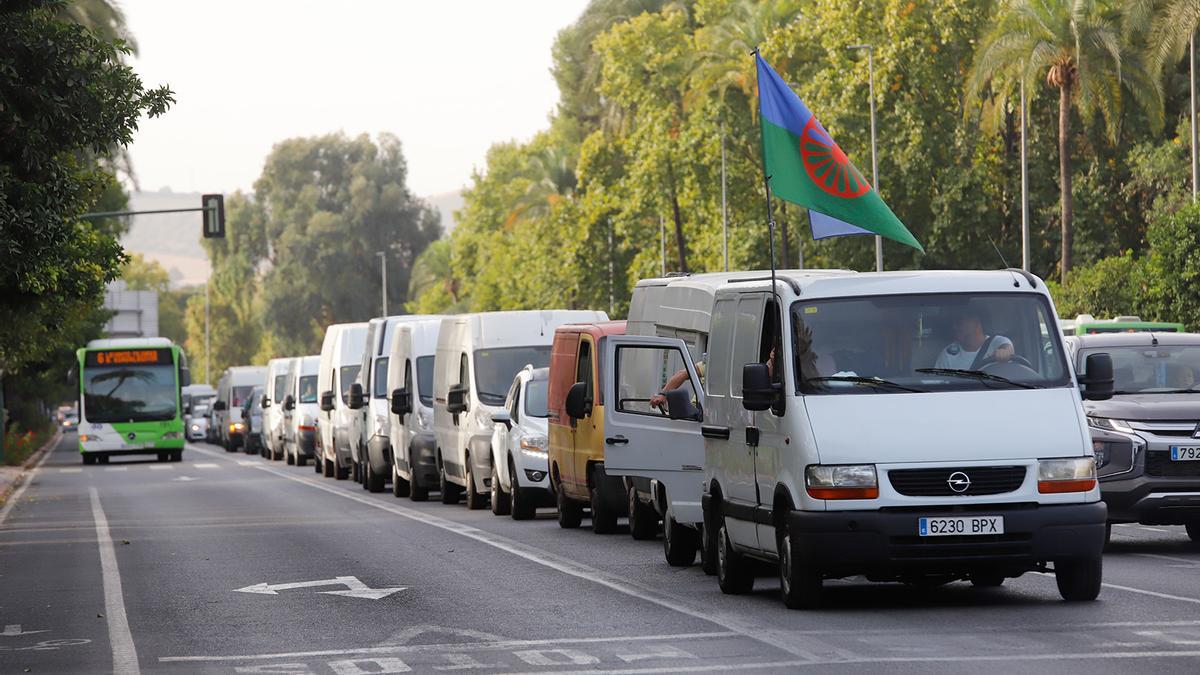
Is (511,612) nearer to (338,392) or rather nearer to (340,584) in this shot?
(340,584)

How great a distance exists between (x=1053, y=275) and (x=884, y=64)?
9.56 metres

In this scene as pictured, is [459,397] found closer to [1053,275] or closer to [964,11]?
[964,11]

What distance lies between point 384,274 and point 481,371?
86877 millimetres

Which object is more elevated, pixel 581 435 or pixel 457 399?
pixel 457 399

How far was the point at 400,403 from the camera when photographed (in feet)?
98.9

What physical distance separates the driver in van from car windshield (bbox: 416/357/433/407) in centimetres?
1748

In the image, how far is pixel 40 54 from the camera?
65.1 feet

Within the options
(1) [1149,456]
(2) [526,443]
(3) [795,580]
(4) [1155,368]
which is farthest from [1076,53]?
(3) [795,580]

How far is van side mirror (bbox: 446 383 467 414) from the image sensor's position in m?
26.0

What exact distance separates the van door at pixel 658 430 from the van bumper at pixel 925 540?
10.8ft

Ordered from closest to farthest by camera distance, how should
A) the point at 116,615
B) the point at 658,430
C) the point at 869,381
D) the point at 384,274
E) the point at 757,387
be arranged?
the point at 757,387
the point at 869,381
the point at 116,615
the point at 658,430
the point at 384,274

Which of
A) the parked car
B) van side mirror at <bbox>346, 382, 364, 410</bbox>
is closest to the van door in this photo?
the parked car

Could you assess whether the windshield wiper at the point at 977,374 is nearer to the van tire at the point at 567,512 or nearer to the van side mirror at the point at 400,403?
the van tire at the point at 567,512

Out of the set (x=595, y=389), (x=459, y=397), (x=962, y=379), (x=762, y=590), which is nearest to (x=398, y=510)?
(x=459, y=397)
